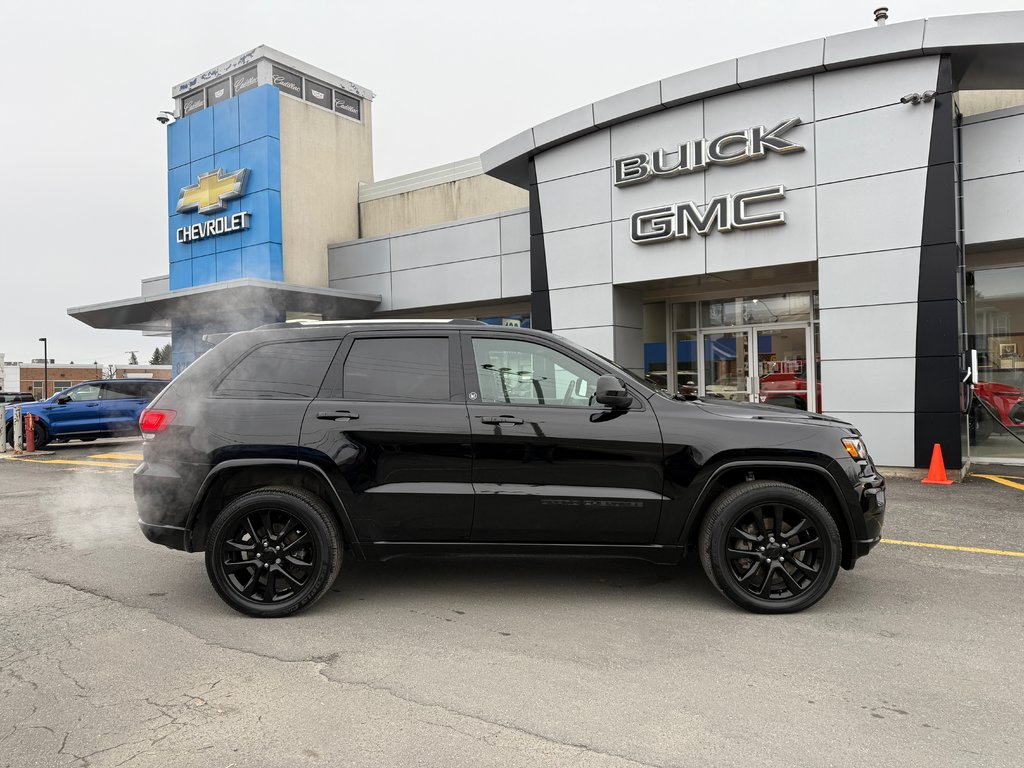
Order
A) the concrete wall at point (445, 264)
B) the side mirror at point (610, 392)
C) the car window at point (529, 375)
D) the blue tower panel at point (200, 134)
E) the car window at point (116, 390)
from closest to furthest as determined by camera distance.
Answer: the side mirror at point (610, 392)
the car window at point (529, 375)
the concrete wall at point (445, 264)
the car window at point (116, 390)
the blue tower panel at point (200, 134)

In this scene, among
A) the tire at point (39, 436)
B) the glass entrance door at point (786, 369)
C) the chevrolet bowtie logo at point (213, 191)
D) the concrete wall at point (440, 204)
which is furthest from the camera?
the chevrolet bowtie logo at point (213, 191)

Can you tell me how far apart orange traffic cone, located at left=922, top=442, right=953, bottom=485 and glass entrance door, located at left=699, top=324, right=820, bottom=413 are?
3.18 m

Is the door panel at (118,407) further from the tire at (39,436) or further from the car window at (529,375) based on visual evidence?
the car window at (529,375)

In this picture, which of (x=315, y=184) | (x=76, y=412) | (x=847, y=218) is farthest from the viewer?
(x=315, y=184)

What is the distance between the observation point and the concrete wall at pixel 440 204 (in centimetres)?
1605

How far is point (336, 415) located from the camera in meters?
4.38

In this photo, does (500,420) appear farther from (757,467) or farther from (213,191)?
(213,191)

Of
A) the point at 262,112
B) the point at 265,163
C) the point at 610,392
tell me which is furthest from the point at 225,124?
the point at 610,392

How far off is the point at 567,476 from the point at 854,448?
178 centimetres

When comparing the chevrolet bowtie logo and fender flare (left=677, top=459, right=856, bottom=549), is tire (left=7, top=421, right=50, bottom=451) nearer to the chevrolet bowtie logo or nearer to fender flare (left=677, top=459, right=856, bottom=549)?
the chevrolet bowtie logo

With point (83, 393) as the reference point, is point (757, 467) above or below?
below

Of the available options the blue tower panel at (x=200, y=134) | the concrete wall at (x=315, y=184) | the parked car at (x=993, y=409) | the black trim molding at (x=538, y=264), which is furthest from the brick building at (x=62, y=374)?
the parked car at (x=993, y=409)

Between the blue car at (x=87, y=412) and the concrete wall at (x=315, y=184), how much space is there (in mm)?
4899

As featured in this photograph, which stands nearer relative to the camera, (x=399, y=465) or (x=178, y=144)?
(x=399, y=465)
